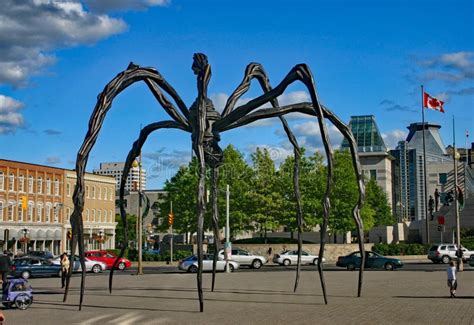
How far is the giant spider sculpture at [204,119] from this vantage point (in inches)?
618

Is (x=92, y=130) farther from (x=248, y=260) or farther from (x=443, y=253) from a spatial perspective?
(x=443, y=253)

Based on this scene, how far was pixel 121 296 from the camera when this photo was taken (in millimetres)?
20797

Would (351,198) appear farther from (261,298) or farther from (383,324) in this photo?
(383,324)

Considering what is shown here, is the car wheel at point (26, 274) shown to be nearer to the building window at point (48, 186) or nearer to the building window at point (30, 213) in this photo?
the building window at point (30, 213)

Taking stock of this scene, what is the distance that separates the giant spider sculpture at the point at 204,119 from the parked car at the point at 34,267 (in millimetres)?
20998

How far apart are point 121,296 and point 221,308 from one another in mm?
5131

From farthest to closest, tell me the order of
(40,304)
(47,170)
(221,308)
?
(47,170)
(40,304)
(221,308)

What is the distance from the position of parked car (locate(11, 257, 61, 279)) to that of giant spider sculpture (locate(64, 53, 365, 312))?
68.9ft

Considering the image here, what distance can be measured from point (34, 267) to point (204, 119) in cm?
2586

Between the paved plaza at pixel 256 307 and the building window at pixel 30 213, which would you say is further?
the building window at pixel 30 213

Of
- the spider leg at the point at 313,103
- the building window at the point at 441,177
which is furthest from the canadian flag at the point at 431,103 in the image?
the building window at the point at 441,177

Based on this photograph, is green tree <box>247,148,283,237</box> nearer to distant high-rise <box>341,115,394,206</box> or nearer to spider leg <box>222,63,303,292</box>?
spider leg <box>222,63,303,292</box>

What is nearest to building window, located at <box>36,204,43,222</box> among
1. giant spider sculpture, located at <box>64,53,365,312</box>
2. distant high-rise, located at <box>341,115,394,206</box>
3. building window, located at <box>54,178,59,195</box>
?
building window, located at <box>54,178,59,195</box>

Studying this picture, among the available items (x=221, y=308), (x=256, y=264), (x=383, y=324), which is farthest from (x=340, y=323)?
(x=256, y=264)
